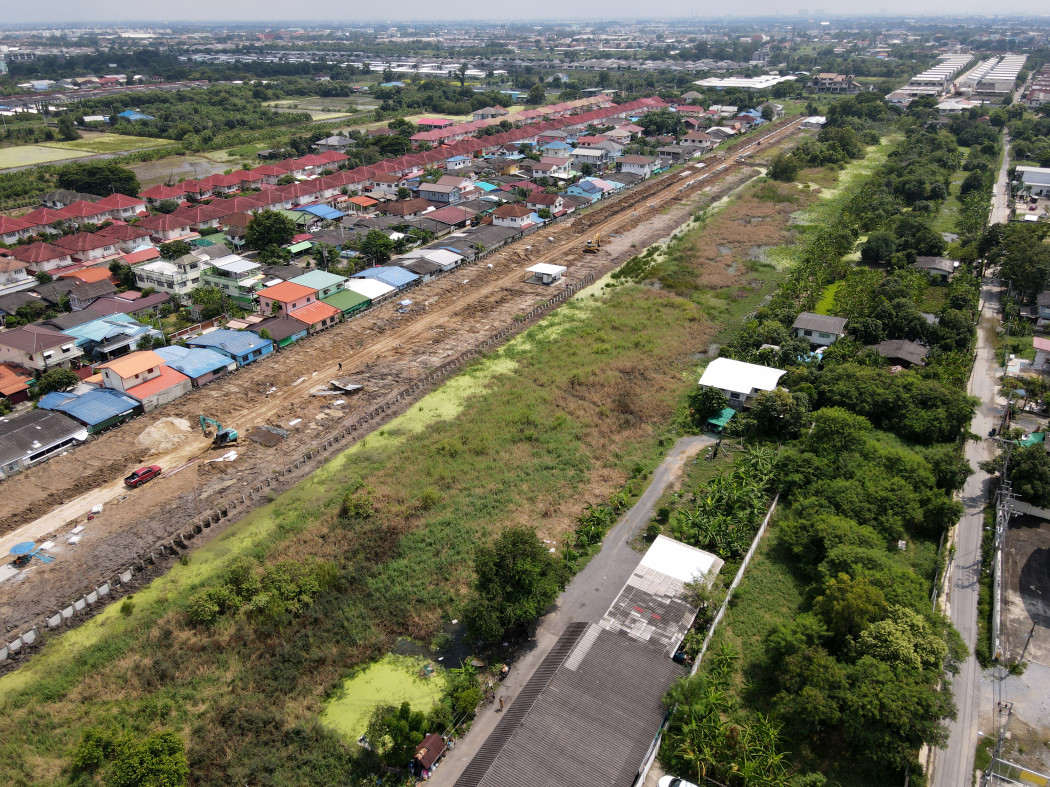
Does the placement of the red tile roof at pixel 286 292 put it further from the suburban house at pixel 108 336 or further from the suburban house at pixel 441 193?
the suburban house at pixel 441 193

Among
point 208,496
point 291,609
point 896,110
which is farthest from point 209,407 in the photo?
point 896,110

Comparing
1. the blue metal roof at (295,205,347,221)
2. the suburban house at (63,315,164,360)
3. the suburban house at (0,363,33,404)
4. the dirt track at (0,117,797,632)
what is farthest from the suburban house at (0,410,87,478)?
the blue metal roof at (295,205,347,221)

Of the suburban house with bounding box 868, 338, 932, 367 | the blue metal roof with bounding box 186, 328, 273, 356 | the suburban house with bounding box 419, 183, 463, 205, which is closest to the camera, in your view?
the suburban house with bounding box 868, 338, 932, 367

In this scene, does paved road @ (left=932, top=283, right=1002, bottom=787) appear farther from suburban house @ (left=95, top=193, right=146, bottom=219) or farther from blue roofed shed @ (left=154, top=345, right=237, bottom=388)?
suburban house @ (left=95, top=193, right=146, bottom=219)

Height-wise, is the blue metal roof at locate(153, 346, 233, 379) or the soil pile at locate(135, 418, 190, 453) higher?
the blue metal roof at locate(153, 346, 233, 379)

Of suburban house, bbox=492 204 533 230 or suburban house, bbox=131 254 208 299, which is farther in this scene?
suburban house, bbox=492 204 533 230

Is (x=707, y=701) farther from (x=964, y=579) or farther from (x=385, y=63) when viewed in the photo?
(x=385, y=63)
